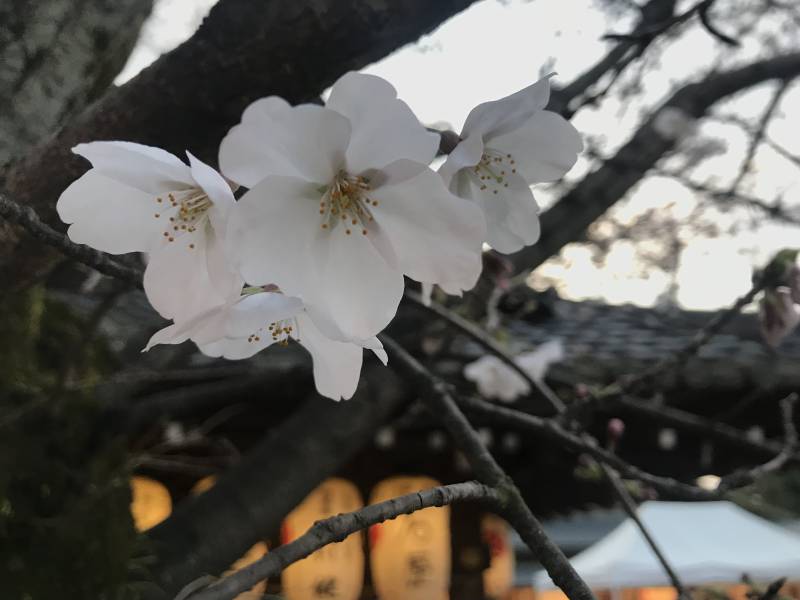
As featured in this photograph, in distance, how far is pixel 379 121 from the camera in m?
0.36

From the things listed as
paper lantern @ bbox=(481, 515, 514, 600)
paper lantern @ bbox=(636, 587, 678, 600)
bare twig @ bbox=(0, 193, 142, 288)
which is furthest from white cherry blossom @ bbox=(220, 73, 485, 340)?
paper lantern @ bbox=(636, 587, 678, 600)

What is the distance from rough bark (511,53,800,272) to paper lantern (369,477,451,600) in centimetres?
186

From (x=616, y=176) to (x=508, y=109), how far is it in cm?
139

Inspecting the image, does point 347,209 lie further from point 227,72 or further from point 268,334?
point 227,72

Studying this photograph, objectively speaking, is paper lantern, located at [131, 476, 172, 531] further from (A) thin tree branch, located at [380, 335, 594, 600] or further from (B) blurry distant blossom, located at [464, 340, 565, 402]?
(A) thin tree branch, located at [380, 335, 594, 600]

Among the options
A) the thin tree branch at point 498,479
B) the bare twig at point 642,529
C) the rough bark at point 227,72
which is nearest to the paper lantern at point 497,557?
the bare twig at point 642,529

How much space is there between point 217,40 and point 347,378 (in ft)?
1.11

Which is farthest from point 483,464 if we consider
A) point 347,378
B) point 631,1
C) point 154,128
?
point 631,1

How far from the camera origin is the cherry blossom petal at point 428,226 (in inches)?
14.6

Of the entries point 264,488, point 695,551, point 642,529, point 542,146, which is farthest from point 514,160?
point 695,551

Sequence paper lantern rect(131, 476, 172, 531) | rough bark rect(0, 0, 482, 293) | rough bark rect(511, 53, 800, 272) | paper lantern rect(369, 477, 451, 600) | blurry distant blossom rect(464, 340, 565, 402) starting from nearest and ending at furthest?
rough bark rect(0, 0, 482, 293)
rough bark rect(511, 53, 800, 272)
blurry distant blossom rect(464, 340, 565, 402)
paper lantern rect(131, 476, 172, 531)
paper lantern rect(369, 477, 451, 600)

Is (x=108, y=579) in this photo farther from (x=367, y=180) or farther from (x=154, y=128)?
(x=367, y=180)

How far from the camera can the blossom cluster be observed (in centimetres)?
36

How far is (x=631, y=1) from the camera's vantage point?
4.87ft
